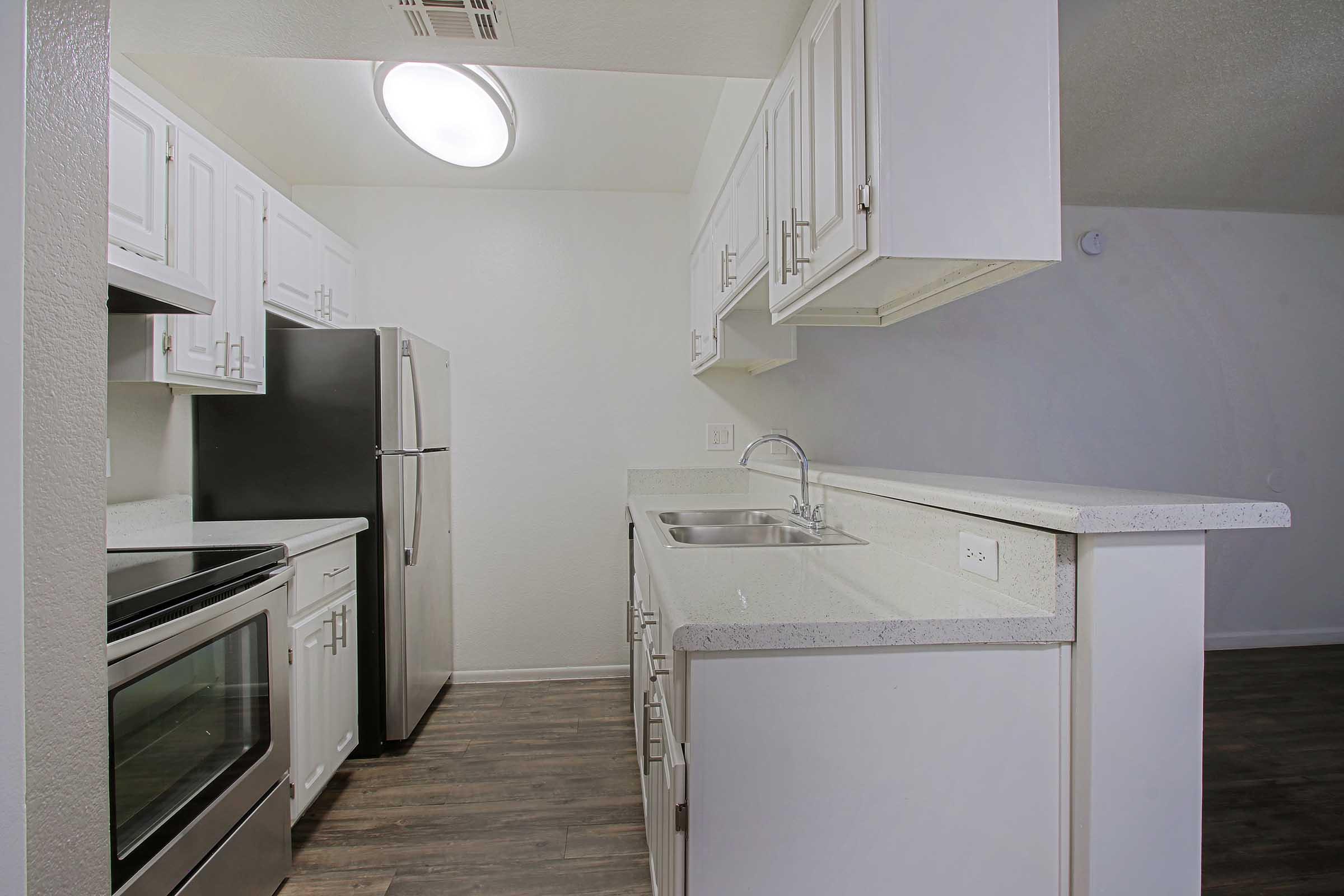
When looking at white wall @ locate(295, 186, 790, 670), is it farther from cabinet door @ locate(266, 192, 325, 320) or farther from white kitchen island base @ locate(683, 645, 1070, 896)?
white kitchen island base @ locate(683, 645, 1070, 896)

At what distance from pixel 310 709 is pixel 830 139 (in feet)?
7.10

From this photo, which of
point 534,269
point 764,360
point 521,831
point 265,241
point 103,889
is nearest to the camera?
point 103,889

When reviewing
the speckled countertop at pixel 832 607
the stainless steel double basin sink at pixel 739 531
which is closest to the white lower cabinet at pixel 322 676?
the stainless steel double basin sink at pixel 739 531

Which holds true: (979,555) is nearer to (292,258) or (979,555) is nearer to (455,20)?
(455,20)

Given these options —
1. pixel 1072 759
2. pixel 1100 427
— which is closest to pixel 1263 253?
pixel 1100 427

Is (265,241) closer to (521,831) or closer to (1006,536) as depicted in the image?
(521,831)

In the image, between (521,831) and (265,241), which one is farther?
(265,241)

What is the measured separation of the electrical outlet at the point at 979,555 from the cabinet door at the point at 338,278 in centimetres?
270

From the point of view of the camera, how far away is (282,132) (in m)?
2.60

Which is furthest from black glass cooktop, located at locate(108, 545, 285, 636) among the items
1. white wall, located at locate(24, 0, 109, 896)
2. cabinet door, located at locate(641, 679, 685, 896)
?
cabinet door, located at locate(641, 679, 685, 896)

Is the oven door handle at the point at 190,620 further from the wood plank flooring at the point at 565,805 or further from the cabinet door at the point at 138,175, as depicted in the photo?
the cabinet door at the point at 138,175

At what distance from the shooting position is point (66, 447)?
688mm

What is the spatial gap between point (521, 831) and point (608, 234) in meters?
2.63

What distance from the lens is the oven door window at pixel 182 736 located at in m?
1.14
